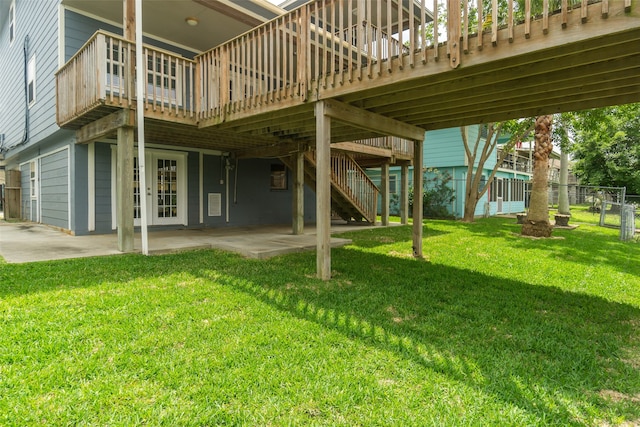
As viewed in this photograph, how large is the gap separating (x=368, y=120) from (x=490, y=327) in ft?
10.4

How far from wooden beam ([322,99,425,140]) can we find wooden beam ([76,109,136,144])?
10.7 feet

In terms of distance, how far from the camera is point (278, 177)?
11.7m

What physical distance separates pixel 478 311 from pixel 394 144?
7.73 m

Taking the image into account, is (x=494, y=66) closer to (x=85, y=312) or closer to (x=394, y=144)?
(x=85, y=312)

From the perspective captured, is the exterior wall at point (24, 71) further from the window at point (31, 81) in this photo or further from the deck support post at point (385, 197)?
the deck support post at point (385, 197)

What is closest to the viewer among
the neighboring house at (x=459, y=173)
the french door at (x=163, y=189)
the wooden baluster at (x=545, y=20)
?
the wooden baluster at (x=545, y=20)

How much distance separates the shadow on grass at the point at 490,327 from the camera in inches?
82.6

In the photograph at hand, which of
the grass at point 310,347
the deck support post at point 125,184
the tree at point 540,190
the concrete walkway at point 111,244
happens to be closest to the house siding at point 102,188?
the concrete walkway at point 111,244

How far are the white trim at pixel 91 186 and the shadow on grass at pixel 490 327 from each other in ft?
16.6

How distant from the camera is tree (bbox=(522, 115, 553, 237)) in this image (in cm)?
870

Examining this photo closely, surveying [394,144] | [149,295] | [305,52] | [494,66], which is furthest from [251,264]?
[394,144]

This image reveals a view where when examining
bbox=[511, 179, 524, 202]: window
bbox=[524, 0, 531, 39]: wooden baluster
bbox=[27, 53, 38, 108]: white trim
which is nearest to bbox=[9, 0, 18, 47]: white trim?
bbox=[27, 53, 38, 108]: white trim

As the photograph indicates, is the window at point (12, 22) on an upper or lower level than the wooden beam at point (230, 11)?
upper

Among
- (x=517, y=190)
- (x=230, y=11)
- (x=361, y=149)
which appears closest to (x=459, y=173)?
(x=517, y=190)
